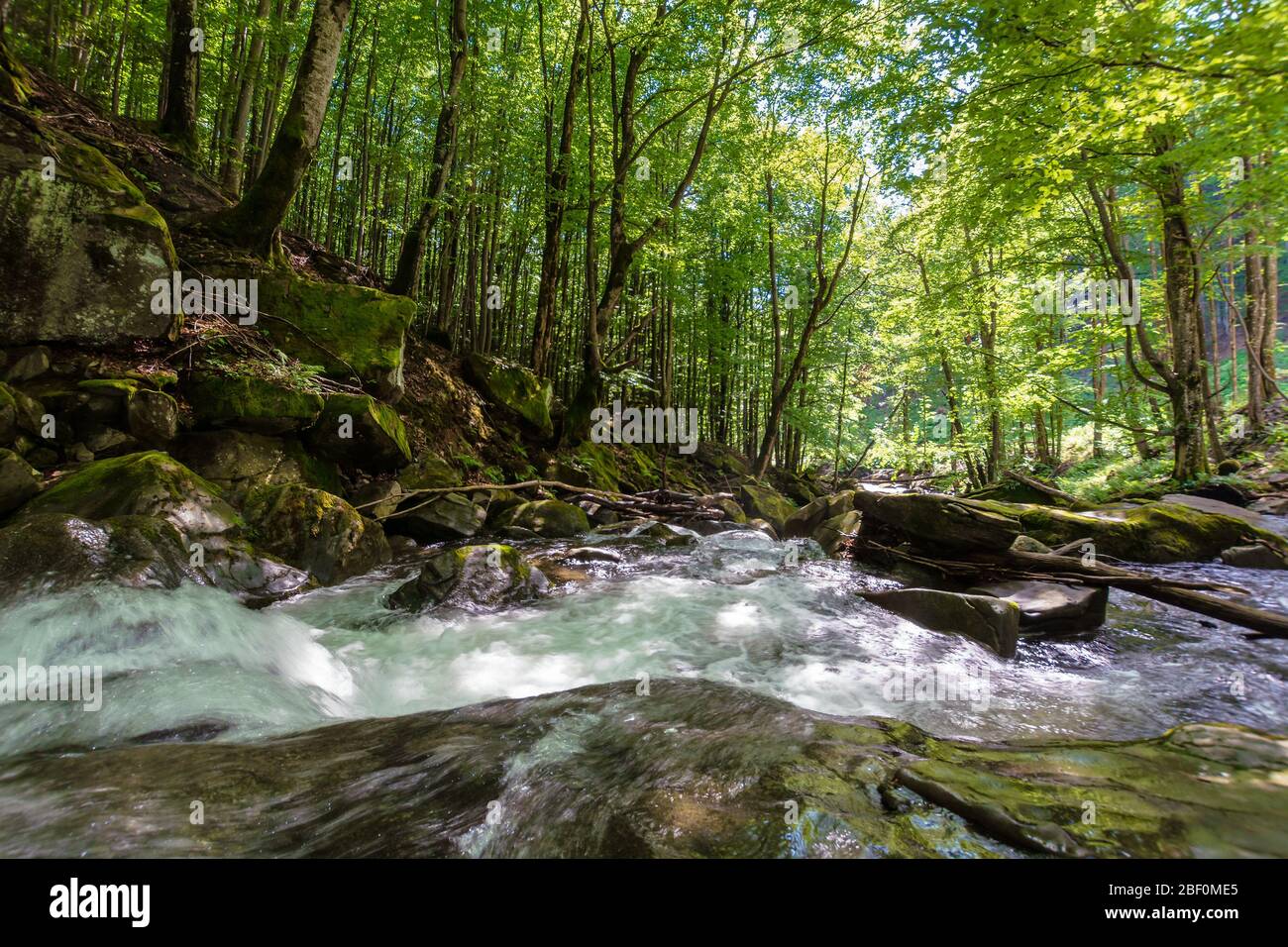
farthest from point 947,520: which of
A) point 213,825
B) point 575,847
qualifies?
point 213,825

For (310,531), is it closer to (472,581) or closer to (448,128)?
(472,581)

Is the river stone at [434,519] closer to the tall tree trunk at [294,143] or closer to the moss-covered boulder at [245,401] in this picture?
the moss-covered boulder at [245,401]

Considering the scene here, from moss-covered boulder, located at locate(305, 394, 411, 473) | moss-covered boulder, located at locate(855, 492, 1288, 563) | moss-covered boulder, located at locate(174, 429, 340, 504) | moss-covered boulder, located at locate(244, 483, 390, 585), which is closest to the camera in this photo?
moss-covered boulder, located at locate(244, 483, 390, 585)

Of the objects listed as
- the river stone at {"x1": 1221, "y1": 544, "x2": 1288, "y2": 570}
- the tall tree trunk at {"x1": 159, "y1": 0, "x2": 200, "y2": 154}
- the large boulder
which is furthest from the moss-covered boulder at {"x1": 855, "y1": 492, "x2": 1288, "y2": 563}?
the tall tree trunk at {"x1": 159, "y1": 0, "x2": 200, "y2": 154}

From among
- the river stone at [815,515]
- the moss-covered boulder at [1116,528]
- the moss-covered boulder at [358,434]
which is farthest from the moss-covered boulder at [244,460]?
the river stone at [815,515]

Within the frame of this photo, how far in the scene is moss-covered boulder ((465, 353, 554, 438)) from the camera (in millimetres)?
12578

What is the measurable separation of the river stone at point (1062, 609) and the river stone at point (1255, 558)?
3846 mm

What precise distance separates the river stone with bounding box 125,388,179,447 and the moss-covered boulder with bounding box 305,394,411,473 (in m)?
1.67

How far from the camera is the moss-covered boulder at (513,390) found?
12.6 metres

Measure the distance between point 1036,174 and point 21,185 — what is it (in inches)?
474

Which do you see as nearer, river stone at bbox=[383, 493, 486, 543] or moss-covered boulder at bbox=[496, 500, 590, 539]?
river stone at bbox=[383, 493, 486, 543]

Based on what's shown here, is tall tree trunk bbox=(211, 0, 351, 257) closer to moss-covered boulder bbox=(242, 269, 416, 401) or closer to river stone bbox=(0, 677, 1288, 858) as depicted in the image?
moss-covered boulder bbox=(242, 269, 416, 401)

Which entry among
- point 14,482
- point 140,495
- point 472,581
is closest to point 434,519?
point 472,581
